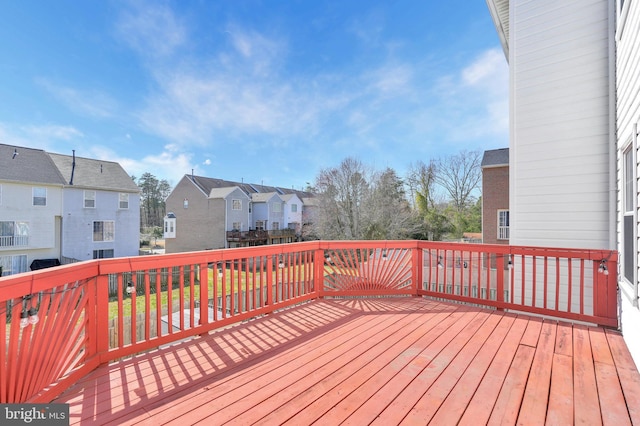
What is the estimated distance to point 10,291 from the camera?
155 cm

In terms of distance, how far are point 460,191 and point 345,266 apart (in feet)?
80.3

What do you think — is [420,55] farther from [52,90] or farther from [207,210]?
[207,210]

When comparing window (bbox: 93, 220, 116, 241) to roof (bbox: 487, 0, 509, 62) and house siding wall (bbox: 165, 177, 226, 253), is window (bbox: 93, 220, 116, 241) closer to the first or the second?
house siding wall (bbox: 165, 177, 226, 253)

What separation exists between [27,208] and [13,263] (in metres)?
3.13

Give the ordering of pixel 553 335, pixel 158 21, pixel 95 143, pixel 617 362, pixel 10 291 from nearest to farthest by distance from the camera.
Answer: pixel 10 291, pixel 617 362, pixel 553 335, pixel 158 21, pixel 95 143

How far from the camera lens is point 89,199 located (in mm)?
17641

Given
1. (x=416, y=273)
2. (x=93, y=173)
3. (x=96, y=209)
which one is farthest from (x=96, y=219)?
(x=416, y=273)

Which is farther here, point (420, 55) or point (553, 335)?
point (420, 55)

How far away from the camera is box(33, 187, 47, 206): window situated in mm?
15672

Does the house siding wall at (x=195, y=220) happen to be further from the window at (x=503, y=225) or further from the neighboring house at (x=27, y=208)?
the window at (x=503, y=225)

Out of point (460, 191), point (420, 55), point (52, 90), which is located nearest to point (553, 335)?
point (420, 55)

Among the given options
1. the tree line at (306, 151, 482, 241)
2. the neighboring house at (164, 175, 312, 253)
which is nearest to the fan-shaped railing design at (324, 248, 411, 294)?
the tree line at (306, 151, 482, 241)

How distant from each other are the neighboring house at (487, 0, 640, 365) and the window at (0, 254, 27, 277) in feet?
74.7

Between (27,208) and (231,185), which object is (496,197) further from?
(27,208)
